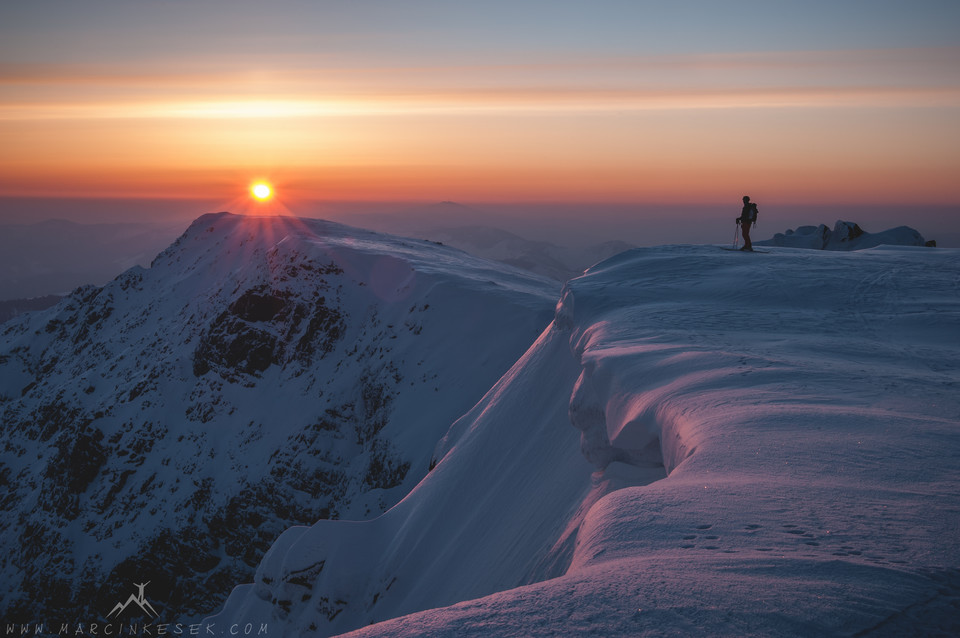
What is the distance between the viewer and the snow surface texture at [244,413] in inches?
1569

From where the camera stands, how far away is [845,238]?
126 ft

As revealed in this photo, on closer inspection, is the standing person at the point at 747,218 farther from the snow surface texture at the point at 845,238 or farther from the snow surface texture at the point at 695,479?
the snow surface texture at the point at 845,238

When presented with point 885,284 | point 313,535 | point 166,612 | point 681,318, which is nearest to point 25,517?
point 166,612

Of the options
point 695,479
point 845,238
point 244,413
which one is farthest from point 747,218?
point 244,413

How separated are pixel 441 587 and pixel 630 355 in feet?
23.2

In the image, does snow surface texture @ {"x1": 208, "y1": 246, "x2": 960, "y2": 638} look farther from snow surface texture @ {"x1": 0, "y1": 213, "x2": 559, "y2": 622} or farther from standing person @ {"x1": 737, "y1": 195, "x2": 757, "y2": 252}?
snow surface texture @ {"x1": 0, "y1": 213, "x2": 559, "y2": 622}

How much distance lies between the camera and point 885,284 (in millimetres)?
14641

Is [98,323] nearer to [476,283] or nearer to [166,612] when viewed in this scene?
[166,612]

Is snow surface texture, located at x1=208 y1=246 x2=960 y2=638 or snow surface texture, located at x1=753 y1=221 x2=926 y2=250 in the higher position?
snow surface texture, located at x1=753 y1=221 x2=926 y2=250

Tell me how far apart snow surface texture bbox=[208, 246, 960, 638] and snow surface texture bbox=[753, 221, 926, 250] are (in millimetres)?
18617

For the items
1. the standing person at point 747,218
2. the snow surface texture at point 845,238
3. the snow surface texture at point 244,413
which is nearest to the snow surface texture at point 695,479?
the standing person at point 747,218

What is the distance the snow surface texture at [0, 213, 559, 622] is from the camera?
39.8 meters

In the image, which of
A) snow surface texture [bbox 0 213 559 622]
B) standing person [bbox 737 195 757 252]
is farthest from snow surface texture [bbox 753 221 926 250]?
snow surface texture [bbox 0 213 559 622]

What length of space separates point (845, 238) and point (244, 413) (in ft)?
157
